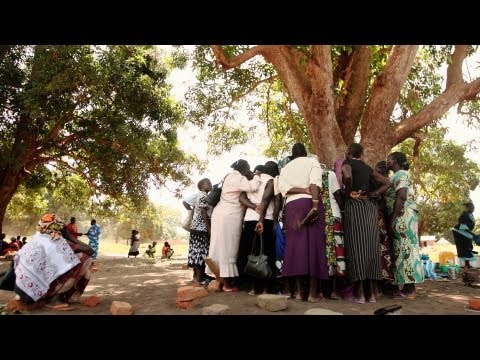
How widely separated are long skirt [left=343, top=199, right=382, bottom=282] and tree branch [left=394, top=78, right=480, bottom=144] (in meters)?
3.32

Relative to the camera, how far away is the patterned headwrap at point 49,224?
4508mm

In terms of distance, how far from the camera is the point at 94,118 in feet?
40.4

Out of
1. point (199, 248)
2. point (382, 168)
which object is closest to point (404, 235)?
point (382, 168)

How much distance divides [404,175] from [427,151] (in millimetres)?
12213

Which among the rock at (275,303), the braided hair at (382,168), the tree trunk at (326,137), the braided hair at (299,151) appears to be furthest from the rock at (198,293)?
the tree trunk at (326,137)

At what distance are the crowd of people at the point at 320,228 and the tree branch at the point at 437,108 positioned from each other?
2483mm

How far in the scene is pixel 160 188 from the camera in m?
13.9

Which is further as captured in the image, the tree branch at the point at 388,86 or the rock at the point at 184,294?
the tree branch at the point at 388,86

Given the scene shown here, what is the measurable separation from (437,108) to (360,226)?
4152mm

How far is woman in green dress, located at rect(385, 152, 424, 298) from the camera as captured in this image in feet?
16.4

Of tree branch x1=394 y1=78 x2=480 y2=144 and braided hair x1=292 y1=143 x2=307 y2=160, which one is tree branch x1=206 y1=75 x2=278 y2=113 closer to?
tree branch x1=394 y1=78 x2=480 y2=144

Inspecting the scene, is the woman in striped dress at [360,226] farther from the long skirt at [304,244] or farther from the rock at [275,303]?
the rock at [275,303]
